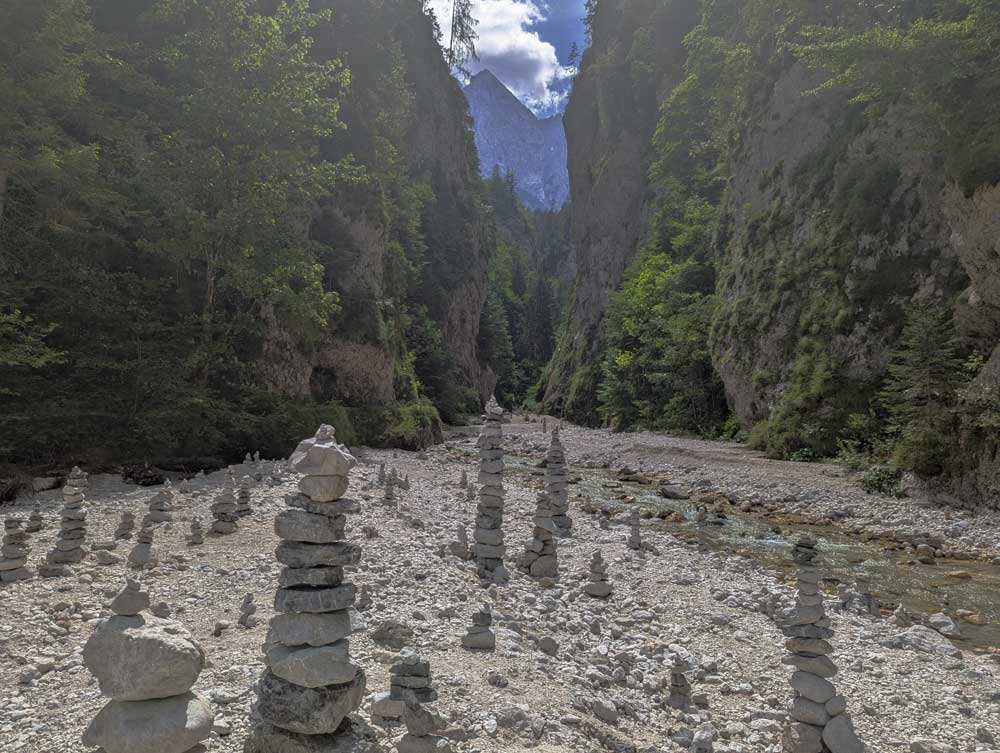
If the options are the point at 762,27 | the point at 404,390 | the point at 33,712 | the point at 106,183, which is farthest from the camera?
the point at 762,27

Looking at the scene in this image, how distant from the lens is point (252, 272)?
69.5ft

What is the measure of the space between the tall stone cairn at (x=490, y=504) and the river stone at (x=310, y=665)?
22.4ft

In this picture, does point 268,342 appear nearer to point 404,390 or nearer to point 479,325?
point 404,390

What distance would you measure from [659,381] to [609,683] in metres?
44.9

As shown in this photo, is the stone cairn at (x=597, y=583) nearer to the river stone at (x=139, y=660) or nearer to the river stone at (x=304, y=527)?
the river stone at (x=304, y=527)

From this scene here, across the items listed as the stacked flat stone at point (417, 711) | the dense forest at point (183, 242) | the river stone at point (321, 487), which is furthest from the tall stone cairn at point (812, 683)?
the dense forest at point (183, 242)

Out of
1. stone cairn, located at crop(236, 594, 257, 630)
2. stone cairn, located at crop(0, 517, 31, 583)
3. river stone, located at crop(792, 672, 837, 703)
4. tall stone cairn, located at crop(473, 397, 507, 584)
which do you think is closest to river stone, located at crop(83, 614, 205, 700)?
stone cairn, located at crop(236, 594, 257, 630)

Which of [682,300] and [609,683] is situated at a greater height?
[682,300]

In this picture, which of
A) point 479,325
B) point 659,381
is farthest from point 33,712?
point 479,325

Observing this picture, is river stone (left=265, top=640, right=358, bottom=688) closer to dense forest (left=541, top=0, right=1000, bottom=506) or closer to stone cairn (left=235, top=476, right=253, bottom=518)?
stone cairn (left=235, top=476, right=253, bottom=518)

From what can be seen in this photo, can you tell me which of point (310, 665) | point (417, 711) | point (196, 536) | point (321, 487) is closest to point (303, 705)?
point (310, 665)

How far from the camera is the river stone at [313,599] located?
484 centimetres

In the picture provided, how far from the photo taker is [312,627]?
15.8 feet

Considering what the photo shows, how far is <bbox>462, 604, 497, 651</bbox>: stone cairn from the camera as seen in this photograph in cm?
726
